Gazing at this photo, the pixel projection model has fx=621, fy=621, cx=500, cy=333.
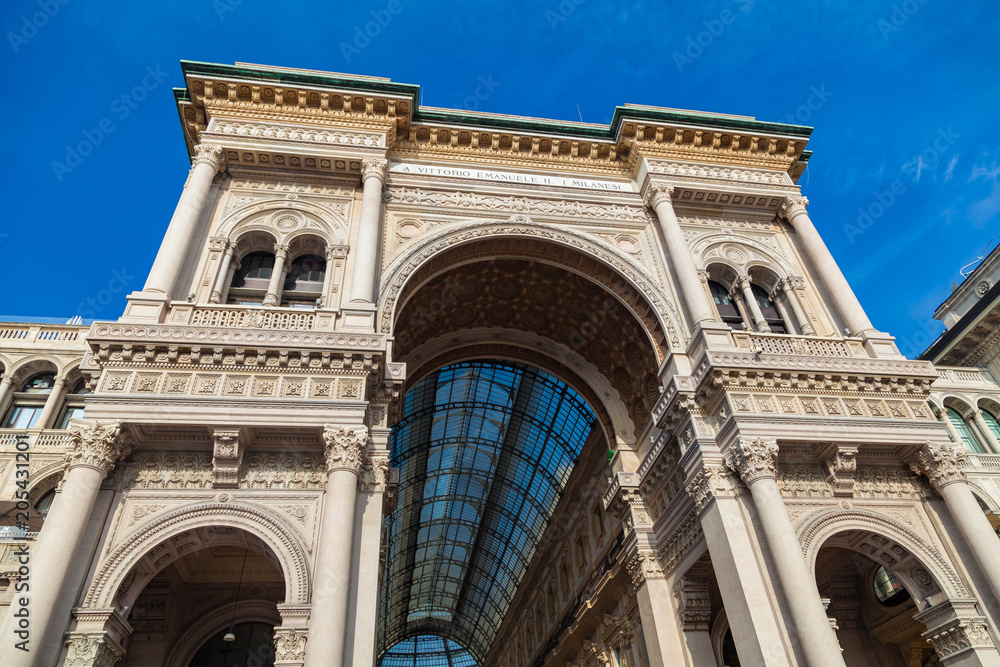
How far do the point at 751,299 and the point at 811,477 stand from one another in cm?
632

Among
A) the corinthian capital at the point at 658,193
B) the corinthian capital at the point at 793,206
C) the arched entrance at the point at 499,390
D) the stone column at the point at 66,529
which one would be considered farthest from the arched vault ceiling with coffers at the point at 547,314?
the stone column at the point at 66,529

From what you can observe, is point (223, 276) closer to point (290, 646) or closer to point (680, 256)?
point (290, 646)

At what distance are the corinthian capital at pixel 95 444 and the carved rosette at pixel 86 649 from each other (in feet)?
Answer: 10.2

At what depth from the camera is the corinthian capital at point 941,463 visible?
50.7ft

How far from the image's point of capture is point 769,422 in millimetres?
15312

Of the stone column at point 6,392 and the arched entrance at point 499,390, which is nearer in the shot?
the arched entrance at point 499,390

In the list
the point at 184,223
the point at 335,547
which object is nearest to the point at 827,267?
the point at 335,547

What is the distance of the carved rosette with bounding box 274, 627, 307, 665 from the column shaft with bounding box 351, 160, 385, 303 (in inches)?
315

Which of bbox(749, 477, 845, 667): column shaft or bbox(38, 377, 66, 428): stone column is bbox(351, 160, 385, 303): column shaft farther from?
bbox(38, 377, 66, 428): stone column

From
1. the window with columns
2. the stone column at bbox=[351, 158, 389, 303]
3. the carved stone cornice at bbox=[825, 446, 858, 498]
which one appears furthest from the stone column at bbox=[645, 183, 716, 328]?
the window with columns

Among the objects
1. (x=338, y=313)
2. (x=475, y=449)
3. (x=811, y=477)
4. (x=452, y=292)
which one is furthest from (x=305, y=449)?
(x=475, y=449)

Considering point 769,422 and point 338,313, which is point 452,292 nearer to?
point 338,313

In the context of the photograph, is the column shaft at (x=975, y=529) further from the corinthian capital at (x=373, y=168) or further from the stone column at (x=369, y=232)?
the corinthian capital at (x=373, y=168)

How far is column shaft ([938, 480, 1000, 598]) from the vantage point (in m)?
13.9
